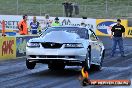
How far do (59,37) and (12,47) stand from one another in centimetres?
713

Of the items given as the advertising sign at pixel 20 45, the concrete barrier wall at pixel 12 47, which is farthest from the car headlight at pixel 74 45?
the advertising sign at pixel 20 45

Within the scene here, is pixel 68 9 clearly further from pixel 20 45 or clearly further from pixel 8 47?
pixel 8 47

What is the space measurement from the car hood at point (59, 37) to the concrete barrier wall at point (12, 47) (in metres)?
5.89

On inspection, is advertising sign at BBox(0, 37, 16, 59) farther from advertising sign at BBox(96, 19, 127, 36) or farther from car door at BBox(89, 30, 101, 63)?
advertising sign at BBox(96, 19, 127, 36)

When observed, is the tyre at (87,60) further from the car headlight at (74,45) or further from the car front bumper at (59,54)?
the car headlight at (74,45)

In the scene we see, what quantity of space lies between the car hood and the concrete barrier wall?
5889 mm

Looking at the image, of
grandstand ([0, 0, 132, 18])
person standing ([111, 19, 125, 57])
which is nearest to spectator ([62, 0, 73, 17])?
grandstand ([0, 0, 132, 18])

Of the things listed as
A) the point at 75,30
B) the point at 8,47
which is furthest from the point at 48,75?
the point at 8,47

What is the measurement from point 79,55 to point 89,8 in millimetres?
34722

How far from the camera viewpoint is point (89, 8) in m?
48.7

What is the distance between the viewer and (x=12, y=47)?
21328 millimetres

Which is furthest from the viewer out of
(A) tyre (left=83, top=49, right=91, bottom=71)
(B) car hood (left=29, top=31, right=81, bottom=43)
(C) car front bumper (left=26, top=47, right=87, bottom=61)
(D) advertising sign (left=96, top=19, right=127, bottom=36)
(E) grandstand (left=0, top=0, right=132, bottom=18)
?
(E) grandstand (left=0, top=0, right=132, bottom=18)

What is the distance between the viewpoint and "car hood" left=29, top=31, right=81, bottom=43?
46.9 ft

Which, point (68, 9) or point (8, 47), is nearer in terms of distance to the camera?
point (8, 47)
